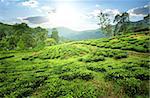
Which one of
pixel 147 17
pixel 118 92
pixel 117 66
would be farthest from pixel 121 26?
pixel 118 92

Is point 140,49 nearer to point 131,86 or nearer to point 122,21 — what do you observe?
point 131,86

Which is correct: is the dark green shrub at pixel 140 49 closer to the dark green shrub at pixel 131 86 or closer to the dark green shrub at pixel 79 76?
the dark green shrub at pixel 79 76

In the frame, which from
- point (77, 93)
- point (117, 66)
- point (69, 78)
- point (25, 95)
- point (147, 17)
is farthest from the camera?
point (147, 17)

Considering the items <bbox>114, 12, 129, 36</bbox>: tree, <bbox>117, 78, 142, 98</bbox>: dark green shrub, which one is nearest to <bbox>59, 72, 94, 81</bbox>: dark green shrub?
<bbox>117, 78, 142, 98</bbox>: dark green shrub

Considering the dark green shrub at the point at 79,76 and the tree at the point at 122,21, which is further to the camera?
the tree at the point at 122,21

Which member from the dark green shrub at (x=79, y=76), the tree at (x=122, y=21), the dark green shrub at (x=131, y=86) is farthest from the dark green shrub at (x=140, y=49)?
the tree at (x=122, y=21)

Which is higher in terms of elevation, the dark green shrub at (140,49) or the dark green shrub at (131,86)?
the dark green shrub at (140,49)

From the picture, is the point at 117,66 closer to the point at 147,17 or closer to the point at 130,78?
the point at 130,78

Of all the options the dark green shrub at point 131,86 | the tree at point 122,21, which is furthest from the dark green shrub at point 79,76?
the tree at point 122,21

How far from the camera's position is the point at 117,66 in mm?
21156

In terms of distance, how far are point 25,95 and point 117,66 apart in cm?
1078

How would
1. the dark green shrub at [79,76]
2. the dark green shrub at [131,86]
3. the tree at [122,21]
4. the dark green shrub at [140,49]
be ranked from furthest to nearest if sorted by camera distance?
the tree at [122,21] → the dark green shrub at [140,49] → the dark green shrub at [79,76] → the dark green shrub at [131,86]

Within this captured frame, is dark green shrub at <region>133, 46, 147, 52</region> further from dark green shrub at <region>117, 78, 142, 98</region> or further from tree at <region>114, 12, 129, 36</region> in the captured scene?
tree at <region>114, 12, 129, 36</region>

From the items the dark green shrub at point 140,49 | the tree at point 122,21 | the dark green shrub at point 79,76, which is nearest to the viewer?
the dark green shrub at point 79,76
